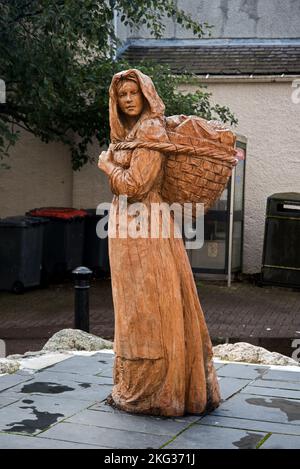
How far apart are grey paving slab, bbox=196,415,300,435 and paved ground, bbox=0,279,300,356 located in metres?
4.09

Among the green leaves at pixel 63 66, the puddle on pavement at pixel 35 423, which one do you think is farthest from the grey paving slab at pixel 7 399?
the green leaves at pixel 63 66

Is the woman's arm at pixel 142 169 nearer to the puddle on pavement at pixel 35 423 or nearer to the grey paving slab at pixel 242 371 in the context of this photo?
the puddle on pavement at pixel 35 423

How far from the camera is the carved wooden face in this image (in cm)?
583

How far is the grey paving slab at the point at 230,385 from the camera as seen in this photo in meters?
6.41

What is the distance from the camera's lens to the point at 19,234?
13.4 m

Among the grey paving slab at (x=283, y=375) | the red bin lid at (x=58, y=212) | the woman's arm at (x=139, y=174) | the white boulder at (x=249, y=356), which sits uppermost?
the woman's arm at (x=139, y=174)

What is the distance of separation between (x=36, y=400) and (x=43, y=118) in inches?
281

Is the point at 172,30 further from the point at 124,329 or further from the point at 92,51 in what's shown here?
the point at 124,329

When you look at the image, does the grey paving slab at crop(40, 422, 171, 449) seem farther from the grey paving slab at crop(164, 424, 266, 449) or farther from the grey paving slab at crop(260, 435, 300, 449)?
the grey paving slab at crop(260, 435, 300, 449)

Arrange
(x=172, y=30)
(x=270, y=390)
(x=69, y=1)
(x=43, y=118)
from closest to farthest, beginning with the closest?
(x=270, y=390)
(x=69, y=1)
(x=43, y=118)
(x=172, y=30)

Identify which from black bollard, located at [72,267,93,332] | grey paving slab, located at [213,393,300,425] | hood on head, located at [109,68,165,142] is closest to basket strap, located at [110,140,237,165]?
hood on head, located at [109,68,165,142]

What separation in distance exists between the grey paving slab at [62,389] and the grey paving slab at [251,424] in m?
0.92
